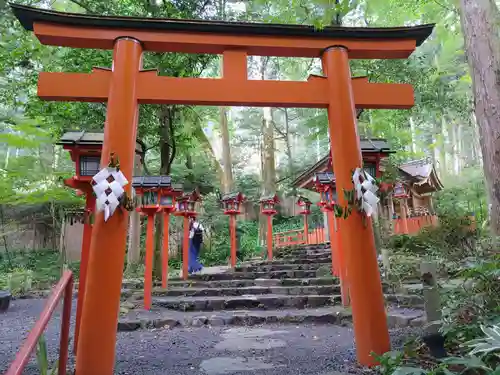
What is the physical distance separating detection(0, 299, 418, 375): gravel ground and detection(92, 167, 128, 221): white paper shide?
6.31ft

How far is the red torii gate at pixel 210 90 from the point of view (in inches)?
146

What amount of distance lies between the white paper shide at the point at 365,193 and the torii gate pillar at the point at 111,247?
2505mm

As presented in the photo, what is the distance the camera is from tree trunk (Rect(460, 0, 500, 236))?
5.23m

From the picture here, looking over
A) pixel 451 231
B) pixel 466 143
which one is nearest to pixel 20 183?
pixel 451 231

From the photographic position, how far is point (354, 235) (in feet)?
13.5

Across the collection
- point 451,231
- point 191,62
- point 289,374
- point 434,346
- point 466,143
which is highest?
point 466,143

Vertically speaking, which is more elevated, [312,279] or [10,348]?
[312,279]

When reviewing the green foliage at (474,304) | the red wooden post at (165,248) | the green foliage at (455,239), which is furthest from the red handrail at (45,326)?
the red wooden post at (165,248)

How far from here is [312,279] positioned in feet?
31.6

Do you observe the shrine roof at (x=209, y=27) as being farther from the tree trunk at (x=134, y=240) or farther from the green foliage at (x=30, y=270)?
the tree trunk at (x=134, y=240)

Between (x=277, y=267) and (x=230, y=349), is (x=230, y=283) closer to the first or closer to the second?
(x=277, y=267)

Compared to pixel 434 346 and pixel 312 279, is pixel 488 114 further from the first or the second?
pixel 312 279

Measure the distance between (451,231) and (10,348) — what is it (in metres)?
6.84

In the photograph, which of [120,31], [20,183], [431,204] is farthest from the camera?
[431,204]
